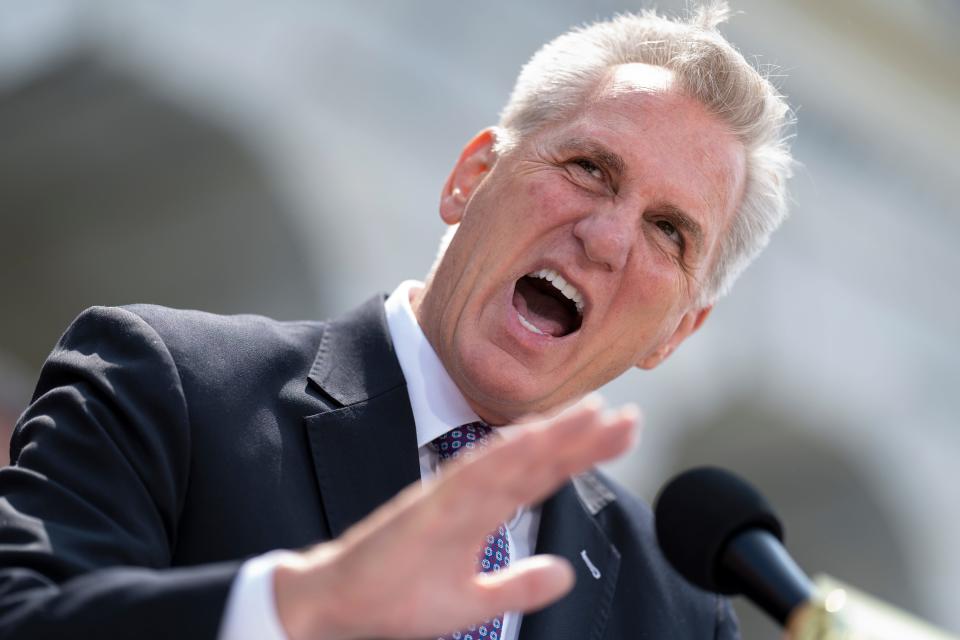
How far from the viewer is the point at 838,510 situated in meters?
10.0

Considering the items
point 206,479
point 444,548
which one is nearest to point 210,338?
point 206,479

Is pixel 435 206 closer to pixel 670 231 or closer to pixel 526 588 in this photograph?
pixel 670 231

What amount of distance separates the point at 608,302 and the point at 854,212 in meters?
9.79

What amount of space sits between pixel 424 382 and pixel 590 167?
618 mm

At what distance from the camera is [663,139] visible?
2645mm

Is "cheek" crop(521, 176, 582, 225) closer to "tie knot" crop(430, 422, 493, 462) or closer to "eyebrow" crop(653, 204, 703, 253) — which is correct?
"eyebrow" crop(653, 204, 703, 253)

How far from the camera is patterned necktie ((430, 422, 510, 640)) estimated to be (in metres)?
2.24

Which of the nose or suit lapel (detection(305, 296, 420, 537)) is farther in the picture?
the nose

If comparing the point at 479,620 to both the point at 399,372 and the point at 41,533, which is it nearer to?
the point at 41,533

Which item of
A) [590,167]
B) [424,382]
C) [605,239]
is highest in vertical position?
[590,167]

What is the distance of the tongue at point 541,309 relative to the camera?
270cm

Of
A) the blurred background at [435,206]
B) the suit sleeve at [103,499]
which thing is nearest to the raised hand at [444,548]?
the suit sleeve at [103,499]

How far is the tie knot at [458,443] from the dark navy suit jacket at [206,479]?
118mm

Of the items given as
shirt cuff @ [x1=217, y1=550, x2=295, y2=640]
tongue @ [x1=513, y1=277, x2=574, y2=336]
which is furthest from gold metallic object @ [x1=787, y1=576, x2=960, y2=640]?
tongue @ [x1=513, y1=277, x2=574, y2=336]
